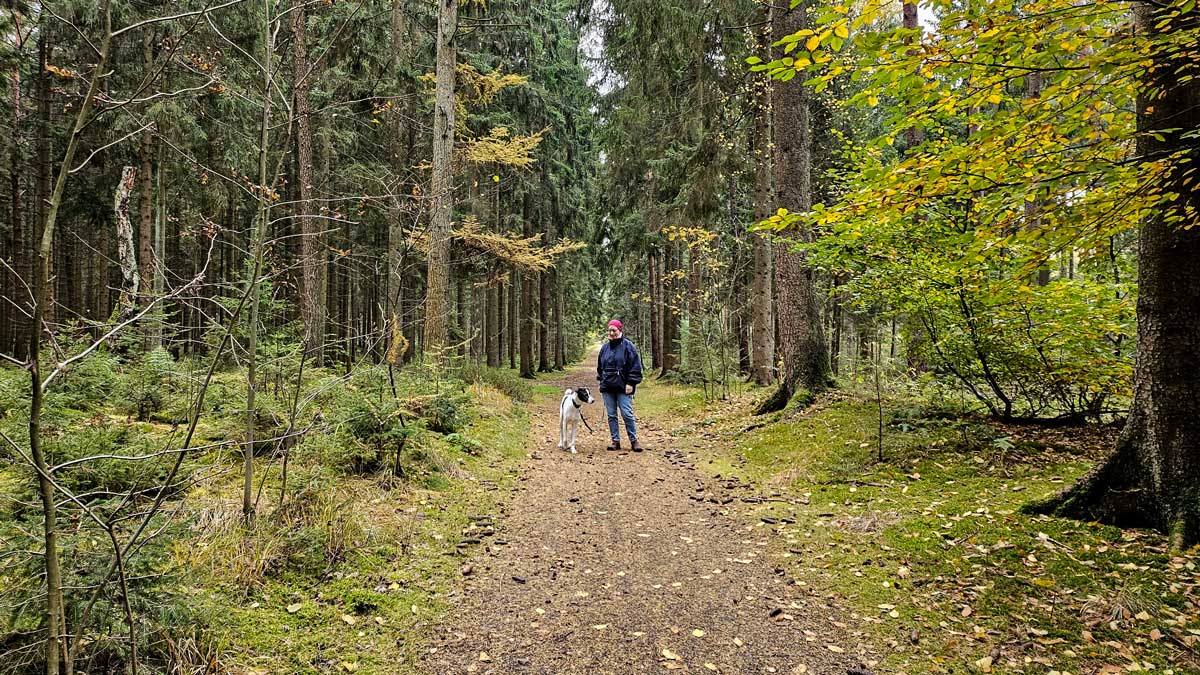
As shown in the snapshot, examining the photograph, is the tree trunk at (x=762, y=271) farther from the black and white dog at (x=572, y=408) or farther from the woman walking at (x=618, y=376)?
the black and white dog at (x=572, y=408)

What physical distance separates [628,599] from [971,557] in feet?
7.74

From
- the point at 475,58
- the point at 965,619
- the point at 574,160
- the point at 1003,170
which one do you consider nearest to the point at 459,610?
the point at 965,619

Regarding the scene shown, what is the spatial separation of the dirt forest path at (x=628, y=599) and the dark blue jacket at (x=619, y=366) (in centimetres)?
261

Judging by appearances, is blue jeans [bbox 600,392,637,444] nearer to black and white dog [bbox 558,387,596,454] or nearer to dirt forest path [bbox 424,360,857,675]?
black and white dog [bbox 558,387,596,454]

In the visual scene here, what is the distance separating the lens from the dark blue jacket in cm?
833

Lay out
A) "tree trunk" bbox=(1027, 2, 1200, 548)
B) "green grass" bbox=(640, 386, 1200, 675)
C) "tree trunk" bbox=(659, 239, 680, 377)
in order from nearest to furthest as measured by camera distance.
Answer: "green grass" bbox=(640, 386, 1200, 675) → "tree trunk" bbox=(1027, 2, 1200, 548) → "tree trunk" bbox=(659, 239, 680, 377)

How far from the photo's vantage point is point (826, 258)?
6.39m

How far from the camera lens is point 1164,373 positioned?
3.65m

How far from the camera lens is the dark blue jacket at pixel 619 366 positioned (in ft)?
27.3

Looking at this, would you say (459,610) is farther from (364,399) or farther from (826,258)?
(826,258)

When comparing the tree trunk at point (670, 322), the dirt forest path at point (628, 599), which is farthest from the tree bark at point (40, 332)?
the tree trunk at point (670, 322)

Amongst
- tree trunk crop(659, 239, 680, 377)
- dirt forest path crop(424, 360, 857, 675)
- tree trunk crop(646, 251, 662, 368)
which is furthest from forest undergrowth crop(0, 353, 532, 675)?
tree trunk crop(646, 251, 662, 368)

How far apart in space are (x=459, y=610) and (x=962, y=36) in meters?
4.50

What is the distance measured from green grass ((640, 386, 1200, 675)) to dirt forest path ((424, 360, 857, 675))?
13.7 inches
